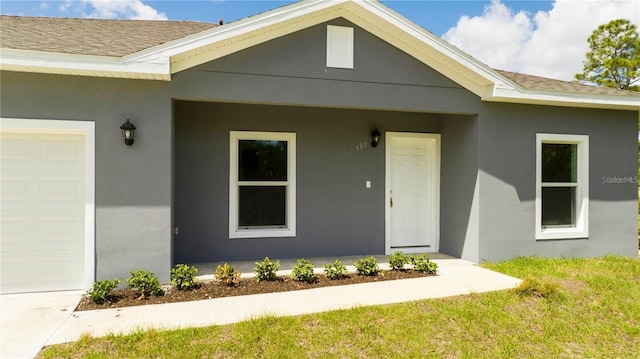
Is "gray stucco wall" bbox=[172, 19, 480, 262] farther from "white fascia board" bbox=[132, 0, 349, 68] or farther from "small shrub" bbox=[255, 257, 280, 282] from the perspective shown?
"small shrub" bbox=[255, 257, 280, 282]

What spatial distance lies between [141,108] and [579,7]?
787 inches

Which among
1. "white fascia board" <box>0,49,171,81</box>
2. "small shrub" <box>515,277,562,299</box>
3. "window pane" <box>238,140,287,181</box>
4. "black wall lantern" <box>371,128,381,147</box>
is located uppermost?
"white fascia board" <box>0,49,171,81</box>

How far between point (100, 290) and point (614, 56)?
833 inches

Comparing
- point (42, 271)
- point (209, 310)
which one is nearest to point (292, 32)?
point (209, 310)

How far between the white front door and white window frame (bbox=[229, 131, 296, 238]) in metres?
2.00

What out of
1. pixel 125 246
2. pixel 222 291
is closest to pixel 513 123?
pixel 222 291

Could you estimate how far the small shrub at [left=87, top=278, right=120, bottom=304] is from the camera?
452 cm

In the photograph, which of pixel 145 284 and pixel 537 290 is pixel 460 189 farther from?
pixel 145 284

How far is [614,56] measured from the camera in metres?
16.6

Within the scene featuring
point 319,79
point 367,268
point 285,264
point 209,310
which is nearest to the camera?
point 209,310

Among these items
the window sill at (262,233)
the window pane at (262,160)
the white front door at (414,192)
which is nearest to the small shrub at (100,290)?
the window sill at (262,233)

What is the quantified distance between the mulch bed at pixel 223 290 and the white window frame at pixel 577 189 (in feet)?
9.55

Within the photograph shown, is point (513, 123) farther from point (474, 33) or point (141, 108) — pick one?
point (474, 33)

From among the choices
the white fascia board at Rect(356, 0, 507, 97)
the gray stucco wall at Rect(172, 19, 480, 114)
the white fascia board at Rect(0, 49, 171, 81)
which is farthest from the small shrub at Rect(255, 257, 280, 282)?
the white fascia board at Rect(356, 0, 507, 97)
